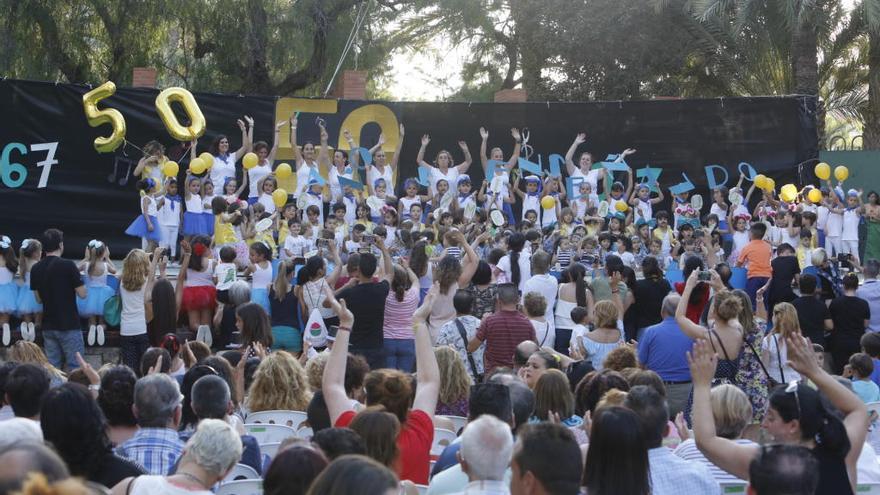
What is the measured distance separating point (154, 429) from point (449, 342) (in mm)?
3894

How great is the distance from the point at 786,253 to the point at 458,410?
7840 millimetres

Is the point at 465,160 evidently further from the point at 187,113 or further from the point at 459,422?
the point at 459,422

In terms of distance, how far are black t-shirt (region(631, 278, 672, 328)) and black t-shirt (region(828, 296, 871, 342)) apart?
1.57 metres

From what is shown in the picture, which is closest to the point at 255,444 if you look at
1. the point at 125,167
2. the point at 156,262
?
the point at 156,262

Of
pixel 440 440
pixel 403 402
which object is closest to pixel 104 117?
pixel 440 440

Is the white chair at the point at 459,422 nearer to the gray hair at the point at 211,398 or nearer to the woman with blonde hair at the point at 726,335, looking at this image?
the gray hair at the point at 211,398

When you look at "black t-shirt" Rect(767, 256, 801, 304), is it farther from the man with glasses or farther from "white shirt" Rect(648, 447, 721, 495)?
the man with glasses

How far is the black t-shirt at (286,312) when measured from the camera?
426 inches

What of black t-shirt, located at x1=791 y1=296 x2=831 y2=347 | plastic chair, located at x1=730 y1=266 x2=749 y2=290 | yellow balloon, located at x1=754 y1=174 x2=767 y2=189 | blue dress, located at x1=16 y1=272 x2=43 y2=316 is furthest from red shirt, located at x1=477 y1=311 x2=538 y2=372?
yellow balloon, located at x1=754 y1=174 x2=767 y2=189

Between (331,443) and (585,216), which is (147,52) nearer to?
(585,216)

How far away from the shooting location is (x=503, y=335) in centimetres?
791

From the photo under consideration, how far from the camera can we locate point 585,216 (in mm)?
17375

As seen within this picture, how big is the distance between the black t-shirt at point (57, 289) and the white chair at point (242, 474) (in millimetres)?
5946

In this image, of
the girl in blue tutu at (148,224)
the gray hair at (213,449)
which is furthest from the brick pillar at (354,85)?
the gray hair at (213,449)
